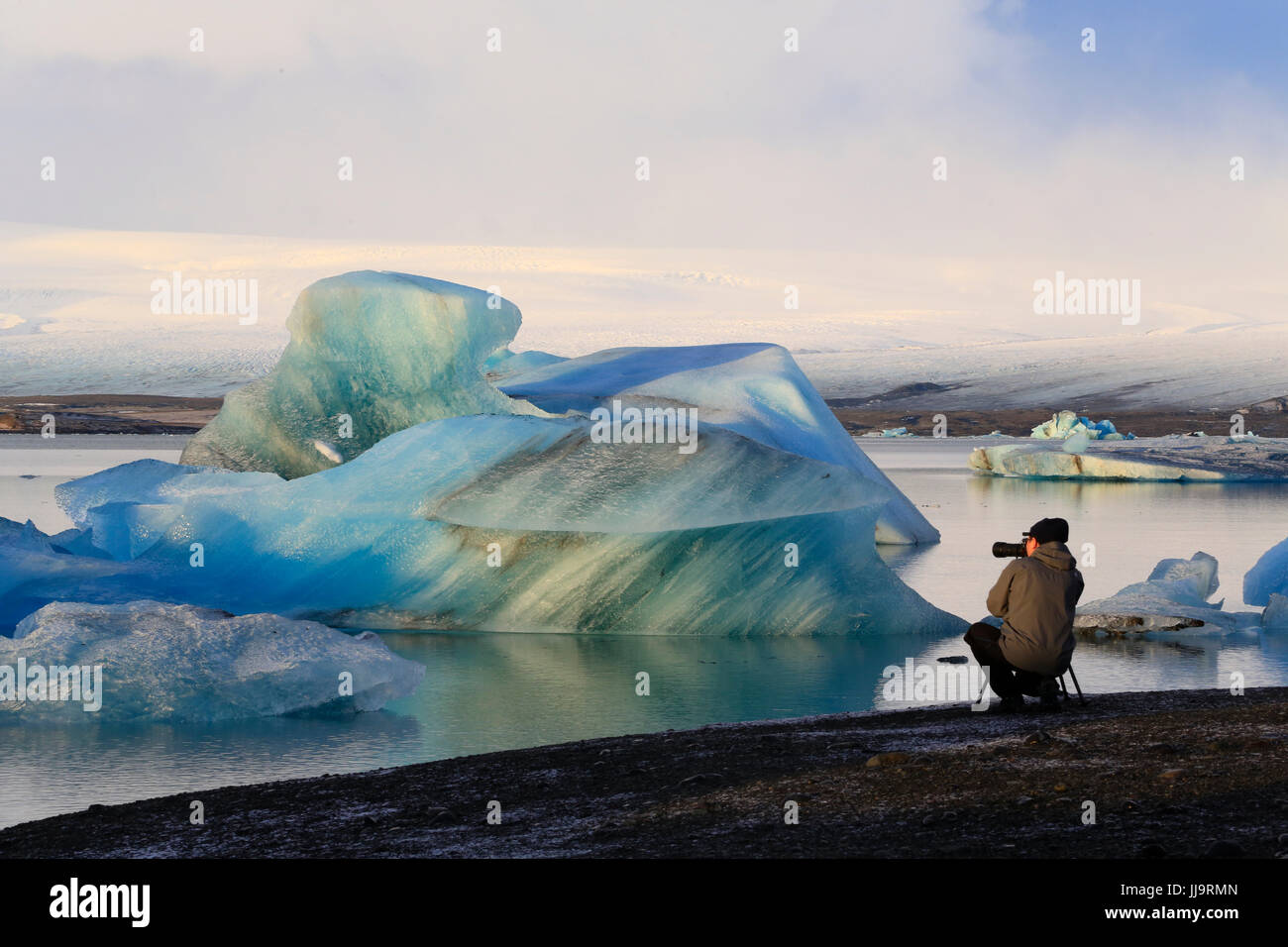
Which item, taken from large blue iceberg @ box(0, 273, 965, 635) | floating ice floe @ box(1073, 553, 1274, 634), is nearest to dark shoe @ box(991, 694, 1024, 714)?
large blue iceberg @ box(0, 273, 965, 635)

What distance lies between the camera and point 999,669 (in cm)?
517

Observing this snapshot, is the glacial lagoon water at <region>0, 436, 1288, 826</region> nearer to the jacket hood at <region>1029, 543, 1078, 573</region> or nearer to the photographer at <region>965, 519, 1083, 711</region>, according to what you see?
the photographer at <region>965, 519, 1083, 711</region>

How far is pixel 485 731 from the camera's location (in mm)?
5777

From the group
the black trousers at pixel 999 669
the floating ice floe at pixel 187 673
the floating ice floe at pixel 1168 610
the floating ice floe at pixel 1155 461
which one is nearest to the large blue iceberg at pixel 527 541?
the floating ice floe at pixel 1168 610

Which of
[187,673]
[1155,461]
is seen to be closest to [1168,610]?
[187,673]

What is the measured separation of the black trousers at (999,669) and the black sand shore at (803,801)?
143 mm

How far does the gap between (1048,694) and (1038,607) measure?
37 centimetres

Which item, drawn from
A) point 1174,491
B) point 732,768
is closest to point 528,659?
point 732,768

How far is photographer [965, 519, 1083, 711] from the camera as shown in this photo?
4.96 metres

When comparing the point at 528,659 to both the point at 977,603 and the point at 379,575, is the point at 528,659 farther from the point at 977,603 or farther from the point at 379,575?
the point at 977,603

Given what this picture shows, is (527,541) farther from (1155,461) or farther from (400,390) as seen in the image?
(1155,461)

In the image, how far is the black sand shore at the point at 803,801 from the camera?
3.24m

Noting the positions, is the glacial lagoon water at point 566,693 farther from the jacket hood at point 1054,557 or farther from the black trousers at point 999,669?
the jacket hood at point 1054,557
